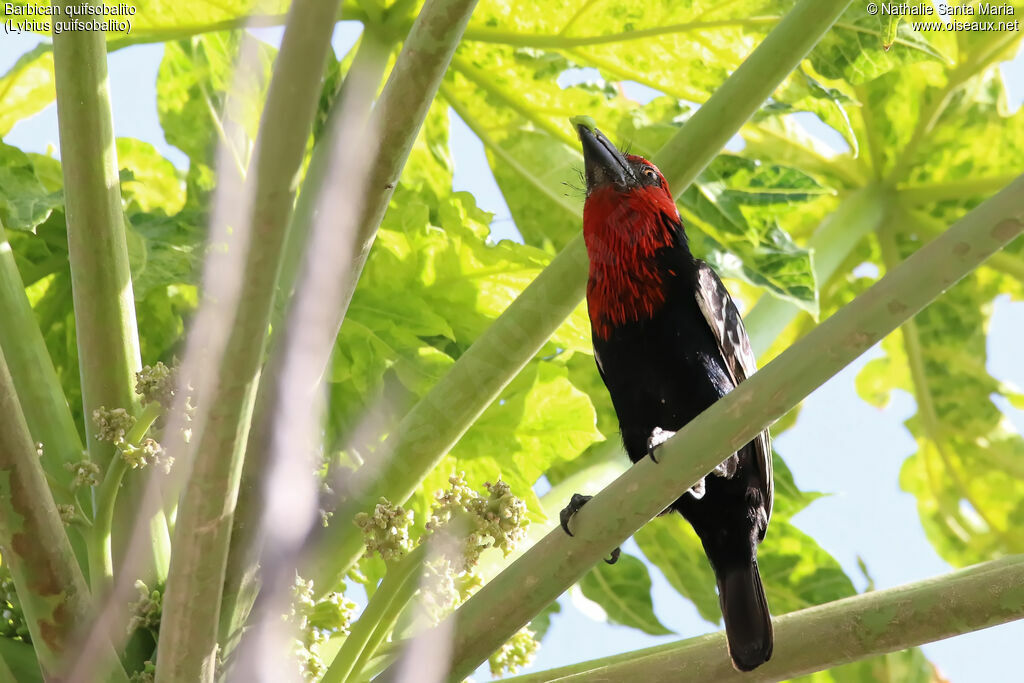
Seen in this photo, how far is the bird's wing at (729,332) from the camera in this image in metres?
2.82

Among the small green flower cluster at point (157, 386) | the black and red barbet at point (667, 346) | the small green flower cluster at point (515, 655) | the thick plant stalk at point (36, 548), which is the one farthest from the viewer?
the black and red barbet at point (667, 346)

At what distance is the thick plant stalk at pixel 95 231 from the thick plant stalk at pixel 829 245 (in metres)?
1.83

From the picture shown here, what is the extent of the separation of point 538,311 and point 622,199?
100 cm

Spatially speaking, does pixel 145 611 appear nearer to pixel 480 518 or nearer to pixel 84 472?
pixel 84 472

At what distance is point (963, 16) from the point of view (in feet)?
10.8

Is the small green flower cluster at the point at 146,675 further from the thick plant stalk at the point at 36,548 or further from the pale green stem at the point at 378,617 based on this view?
the pale green stem at the point at 378,617

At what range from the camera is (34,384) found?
211 centimetres

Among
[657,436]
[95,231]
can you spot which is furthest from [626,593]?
[95,231]

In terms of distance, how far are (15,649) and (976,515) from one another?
3388mm

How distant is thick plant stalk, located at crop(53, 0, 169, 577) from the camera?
1.93 metres

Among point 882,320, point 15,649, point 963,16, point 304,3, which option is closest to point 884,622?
point 882,320

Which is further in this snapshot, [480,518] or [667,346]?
[667,346]

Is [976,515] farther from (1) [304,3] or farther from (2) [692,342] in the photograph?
(1) [304,3]

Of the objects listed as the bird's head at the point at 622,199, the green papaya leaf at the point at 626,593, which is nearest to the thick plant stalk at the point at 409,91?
the bird's head at the point at 622,199
